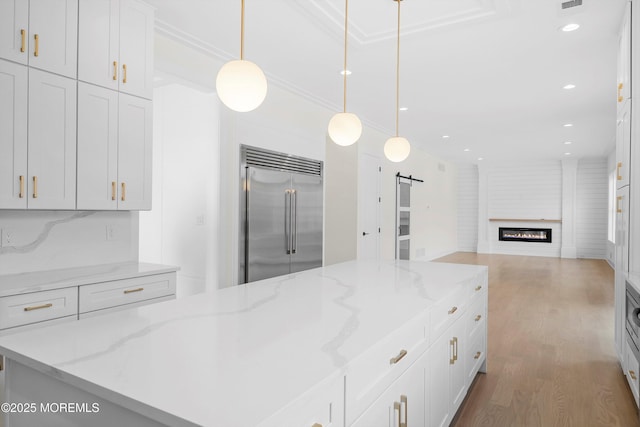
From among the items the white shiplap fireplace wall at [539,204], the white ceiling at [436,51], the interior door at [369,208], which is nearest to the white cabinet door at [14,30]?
the white ceiling at [436,51]

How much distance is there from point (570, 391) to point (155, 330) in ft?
9.23

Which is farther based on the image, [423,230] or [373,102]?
[423,230]

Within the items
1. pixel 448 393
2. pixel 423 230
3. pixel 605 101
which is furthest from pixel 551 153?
pixel 448 393

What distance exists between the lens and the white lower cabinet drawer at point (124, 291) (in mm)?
2436

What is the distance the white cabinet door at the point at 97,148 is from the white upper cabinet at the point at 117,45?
0.33 ft

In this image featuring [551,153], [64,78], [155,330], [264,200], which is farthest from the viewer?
[551,153]

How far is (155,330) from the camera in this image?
1.35 metres

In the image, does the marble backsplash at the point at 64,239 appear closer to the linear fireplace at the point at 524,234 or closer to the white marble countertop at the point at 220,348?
the white marble countertop at the point at 220,348

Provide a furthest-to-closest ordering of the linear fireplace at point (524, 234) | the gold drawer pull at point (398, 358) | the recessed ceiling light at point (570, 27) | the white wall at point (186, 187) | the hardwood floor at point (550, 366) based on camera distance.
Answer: the linear fireplace at point (524, 234) < the white wall at point (186, 187) < the recessed ceiling light at point (570, 27) < the hardwood floor at point (550, 366) < the gold drawer pull at point (398, 358)

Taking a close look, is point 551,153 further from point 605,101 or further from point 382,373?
point 382,373

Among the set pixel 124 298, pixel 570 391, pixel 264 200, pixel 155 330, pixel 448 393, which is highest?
pixel 264 200

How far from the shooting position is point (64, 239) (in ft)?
9.23

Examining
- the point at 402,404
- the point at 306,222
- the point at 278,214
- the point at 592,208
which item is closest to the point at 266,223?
the point at 278,214

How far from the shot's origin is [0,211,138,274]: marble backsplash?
8.33ft
